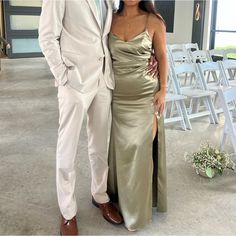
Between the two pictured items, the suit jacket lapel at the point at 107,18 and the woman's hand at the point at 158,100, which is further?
the woman's hand at the point at 158,100

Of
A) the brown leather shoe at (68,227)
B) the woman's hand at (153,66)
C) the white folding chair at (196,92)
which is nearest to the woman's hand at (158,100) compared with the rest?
the woman's hand at (153,66)

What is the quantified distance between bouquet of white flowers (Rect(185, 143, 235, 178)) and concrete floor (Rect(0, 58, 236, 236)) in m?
0.06

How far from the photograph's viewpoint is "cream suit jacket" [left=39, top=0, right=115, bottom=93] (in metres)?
1.76

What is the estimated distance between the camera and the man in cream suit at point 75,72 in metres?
1.78

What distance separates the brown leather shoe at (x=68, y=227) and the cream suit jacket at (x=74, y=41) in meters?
0.78

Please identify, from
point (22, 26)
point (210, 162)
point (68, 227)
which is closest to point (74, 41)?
point (68, 227)

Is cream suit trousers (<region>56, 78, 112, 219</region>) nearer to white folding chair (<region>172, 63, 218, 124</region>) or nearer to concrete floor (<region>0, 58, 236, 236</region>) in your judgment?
concrete floor (<region>0, 58, 236, 236</region>)

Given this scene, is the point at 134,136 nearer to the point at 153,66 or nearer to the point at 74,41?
the point at 153,66

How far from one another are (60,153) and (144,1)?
0.92 m

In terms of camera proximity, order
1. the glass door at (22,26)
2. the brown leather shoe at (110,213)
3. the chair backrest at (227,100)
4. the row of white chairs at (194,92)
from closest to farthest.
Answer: the brown leather shoe at (110,213) < the chair backrest at (227,100) < the row of white chairs at (194,92) < the glass door at (22,26)

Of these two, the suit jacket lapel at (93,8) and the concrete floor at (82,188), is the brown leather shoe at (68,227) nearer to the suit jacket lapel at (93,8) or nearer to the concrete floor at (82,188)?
the concrete floor at (82,188)

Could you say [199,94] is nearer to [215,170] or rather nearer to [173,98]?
[173,98]

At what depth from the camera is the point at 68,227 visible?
2098 mm

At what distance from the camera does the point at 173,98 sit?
4133 millimetres
